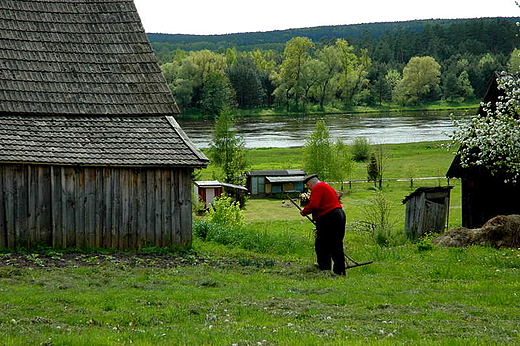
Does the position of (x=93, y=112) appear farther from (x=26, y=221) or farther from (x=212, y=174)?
(x=212, y=174)

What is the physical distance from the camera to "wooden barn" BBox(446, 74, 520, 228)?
21828 mm

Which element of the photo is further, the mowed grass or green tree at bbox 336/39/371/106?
green tree at bbox 336/39/371/106

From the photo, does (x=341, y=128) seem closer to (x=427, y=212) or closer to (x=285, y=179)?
(x=285, y=179)

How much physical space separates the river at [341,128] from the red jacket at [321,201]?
51287mm

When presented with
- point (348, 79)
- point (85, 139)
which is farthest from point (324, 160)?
point (348, 79)

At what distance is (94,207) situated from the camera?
1611cm

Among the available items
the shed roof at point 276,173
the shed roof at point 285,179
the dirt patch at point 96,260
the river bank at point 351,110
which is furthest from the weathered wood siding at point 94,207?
the river bank at point 351,110

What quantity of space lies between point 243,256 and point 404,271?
3.94m

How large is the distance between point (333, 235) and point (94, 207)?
6.48m

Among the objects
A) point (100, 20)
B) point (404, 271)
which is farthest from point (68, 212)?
point (404, 271)

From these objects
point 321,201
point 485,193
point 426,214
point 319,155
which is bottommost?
point 319,155

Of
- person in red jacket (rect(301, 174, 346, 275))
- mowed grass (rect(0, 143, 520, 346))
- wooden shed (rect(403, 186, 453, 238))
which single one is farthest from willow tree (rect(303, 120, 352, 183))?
person in red jacket (rect(301, 174, 346, 275))

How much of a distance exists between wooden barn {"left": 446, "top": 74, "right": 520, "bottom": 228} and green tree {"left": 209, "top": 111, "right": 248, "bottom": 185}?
2579 centimetres

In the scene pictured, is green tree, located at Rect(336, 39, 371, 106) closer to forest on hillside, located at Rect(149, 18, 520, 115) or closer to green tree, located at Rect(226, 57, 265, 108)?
forest on hillside, located at Rect(149, 18, 520, 115)
